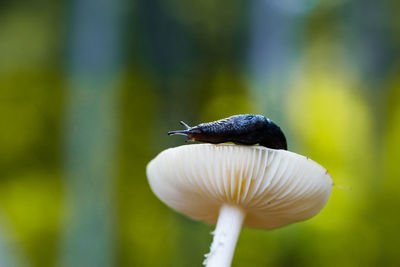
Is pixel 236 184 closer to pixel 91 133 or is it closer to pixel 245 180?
pixel 245 180

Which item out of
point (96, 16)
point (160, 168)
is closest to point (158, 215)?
point (96, 16)

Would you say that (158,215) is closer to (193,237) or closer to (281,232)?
(193,237)

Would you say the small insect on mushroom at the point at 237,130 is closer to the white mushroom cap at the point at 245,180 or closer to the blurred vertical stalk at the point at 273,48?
the white mushroom cap at the point at 245,180

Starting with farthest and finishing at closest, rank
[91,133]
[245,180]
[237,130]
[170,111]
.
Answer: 1. [170,111]
2. [91,133]
3. [245,180]
4. [237,130]

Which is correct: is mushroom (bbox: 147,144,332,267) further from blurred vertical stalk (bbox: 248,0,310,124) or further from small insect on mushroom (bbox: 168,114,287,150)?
blurred vertical stalk (bbox: 248,0,310,124)

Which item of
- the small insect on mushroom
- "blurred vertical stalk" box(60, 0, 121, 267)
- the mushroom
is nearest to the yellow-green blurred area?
"blurred vertical stalk" box(60, 0, 121, 267)

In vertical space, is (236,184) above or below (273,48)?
below

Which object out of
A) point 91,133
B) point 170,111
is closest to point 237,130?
point 91,133
